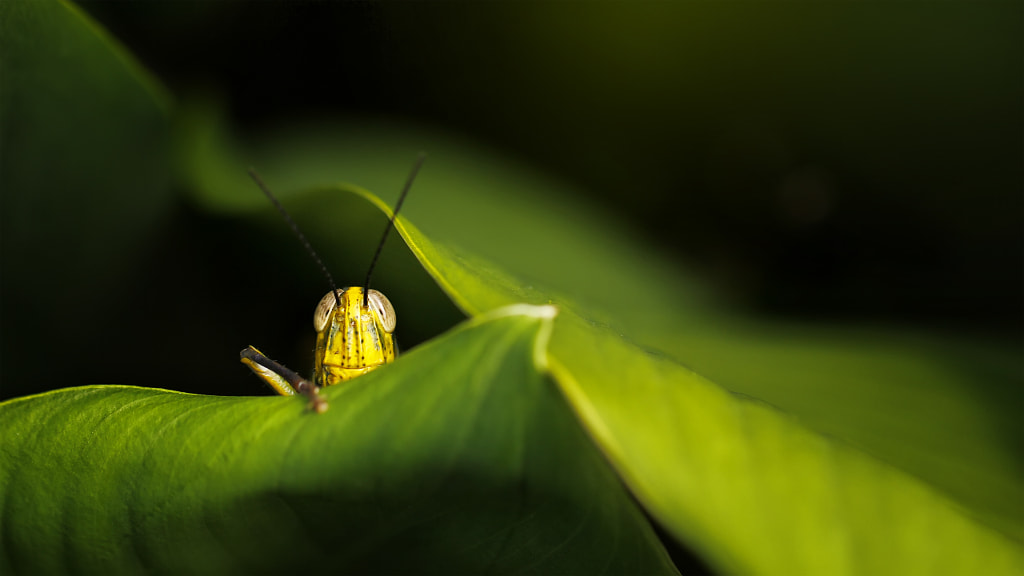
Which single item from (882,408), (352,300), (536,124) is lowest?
(882,408)

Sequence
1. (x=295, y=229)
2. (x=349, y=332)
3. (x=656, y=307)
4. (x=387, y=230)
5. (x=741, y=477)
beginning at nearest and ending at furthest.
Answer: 1. (x=741, y=477)
2. (x=387, y=230)
3. (x=295, y=229)
4. (x=349, y=332)
5. (x=656, y=307)

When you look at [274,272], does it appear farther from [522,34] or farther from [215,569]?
[522,34]

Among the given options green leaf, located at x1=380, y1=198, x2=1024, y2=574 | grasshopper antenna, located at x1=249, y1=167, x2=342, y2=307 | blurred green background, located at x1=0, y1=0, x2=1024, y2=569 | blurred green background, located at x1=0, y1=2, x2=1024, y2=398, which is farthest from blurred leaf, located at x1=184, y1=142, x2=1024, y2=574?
blurred green background, located at x1=0, y1=2, x2=1024, y2=398

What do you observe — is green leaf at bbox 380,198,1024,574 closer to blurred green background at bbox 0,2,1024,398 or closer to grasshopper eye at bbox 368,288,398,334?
grasshopper eye at bbox 368,288,398,334

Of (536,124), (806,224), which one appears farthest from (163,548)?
(806,224)

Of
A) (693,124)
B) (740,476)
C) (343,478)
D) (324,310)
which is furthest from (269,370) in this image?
(693,124)

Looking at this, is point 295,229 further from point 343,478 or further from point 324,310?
point 343,478

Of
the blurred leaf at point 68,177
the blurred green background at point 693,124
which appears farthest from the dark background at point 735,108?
the blurred leaf at point 68,177
